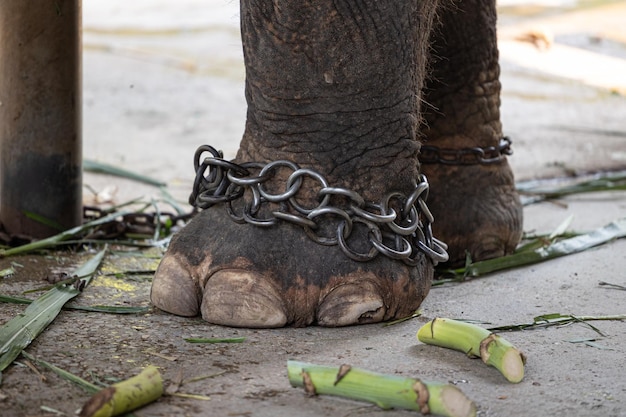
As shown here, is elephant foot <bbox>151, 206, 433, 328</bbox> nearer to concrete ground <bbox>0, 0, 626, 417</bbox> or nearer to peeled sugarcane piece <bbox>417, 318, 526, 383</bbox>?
concrete ground <bbox>0, 0, 626, 417</bbox>

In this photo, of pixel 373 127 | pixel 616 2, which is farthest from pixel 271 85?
pixel 616 2

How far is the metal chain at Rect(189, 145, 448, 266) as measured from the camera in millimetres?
1743

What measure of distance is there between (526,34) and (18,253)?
5.35 metres

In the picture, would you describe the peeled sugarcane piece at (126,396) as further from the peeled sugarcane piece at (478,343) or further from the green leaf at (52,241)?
the green leaf at (52,241)

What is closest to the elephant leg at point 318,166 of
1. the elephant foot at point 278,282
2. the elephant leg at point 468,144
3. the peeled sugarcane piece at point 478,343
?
the elephant foot at point 278,282

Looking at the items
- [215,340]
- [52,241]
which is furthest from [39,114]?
[215,340]

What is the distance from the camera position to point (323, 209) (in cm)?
173

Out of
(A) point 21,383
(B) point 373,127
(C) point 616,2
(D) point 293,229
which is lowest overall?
(A) point 21,383

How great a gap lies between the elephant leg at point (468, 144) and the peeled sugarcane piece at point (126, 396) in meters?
1.01

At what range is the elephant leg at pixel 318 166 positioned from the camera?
68.2 inches

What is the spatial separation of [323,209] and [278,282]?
0.14 metres

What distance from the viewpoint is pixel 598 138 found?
431 cm

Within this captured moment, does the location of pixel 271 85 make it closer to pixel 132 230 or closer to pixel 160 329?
pixel 160 329

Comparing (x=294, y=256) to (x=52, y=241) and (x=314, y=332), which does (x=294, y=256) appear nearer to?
(x=314, y=332)
